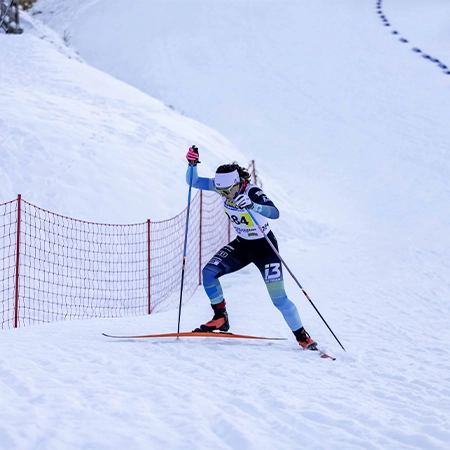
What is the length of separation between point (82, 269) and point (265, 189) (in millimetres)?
5771

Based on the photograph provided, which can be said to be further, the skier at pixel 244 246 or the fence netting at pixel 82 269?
the fence netting at pixel 82 269

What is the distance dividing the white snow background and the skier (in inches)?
13.8

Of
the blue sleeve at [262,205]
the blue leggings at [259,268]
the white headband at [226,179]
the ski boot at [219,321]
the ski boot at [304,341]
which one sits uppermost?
the white headband at [226,179]

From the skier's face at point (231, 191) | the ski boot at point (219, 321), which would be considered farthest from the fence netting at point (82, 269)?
the skier's face at point (231, 191)

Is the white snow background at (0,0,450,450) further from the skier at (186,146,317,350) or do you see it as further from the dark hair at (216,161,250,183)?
the dark hair at (216,161,250,183)

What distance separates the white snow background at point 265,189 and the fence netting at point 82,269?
0.39 metres

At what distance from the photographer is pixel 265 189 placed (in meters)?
13.0

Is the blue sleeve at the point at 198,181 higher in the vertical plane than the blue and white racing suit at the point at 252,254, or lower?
higher

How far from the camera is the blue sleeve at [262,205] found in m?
5.54

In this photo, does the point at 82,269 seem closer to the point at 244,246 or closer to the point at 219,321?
the point at 219,321

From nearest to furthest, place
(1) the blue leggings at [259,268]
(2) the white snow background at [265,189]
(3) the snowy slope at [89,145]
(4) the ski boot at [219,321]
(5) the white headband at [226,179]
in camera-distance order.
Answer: (2) the white snow background at [265,189], (5) the white headband at [226,179], (1) the blue leggings at [259,268], (4) the ski boot at [219,321], (3) the snowy slope at [89,145]

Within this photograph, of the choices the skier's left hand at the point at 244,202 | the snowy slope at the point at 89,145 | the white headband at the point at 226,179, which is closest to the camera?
the skier's left hand at the point at 244,202

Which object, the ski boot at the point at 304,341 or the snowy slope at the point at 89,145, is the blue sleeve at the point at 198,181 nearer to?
the ski boot at the point at 304,341

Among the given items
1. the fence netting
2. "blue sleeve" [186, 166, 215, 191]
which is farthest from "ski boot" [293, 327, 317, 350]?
the fence netting
